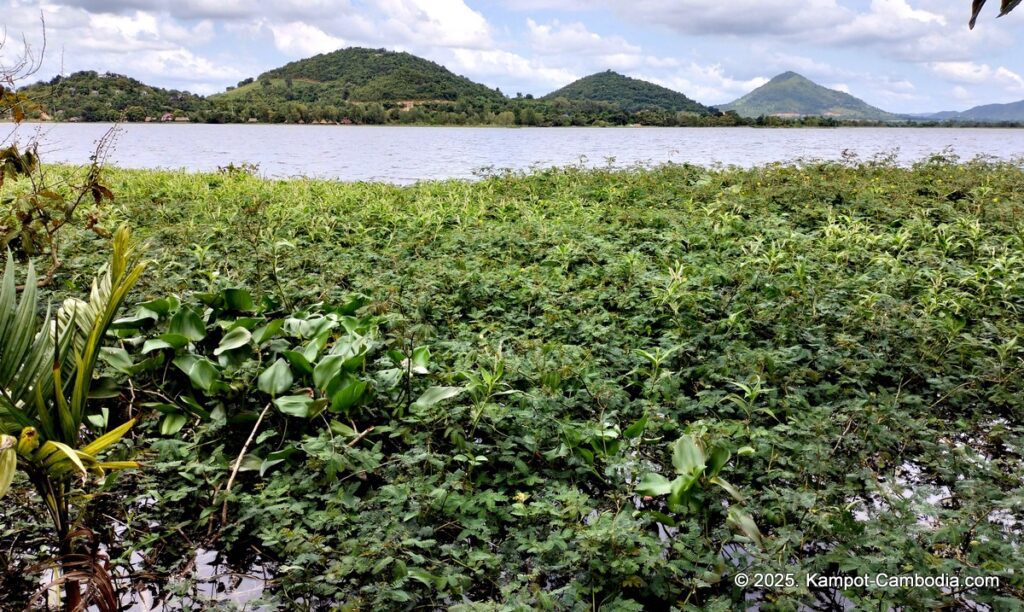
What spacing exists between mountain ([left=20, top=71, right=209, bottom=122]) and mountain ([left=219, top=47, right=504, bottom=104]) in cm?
3195

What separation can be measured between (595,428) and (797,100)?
120 m

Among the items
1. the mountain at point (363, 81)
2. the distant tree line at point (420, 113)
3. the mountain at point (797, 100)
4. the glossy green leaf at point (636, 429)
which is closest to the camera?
the glossy green leaf at point (636, 429)

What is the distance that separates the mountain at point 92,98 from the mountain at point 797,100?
89.7m

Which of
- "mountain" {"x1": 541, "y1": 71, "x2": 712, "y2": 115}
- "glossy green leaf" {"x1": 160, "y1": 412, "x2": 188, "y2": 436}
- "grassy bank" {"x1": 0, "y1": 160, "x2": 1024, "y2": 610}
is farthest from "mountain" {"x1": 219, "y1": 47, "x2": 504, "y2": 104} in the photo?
"glossy green leaf" {"x1": 160, "y1": 412, "x2": 188, "y2": 436}

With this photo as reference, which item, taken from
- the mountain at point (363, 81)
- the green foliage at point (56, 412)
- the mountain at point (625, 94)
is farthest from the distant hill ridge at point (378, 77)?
the green foliage at point (56, 412)

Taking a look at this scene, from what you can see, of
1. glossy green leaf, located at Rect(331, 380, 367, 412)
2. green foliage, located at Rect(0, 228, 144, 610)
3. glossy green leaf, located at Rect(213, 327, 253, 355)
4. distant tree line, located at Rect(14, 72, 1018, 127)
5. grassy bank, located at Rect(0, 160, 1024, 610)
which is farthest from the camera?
distant tree line, located at Rect(14, 72, 1018, 127)

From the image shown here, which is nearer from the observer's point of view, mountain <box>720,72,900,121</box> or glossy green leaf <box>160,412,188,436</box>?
glossy green leaf <box>160,412,188,436</box>

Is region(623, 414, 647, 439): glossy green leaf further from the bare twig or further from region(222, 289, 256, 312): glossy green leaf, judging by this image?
region(222, 289, 256, 312): glossy green leaf

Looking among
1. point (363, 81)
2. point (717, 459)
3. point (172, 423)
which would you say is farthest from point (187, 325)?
point (363, 81)

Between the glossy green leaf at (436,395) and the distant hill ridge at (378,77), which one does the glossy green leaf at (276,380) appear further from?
the distant hill ridge at (378,77)

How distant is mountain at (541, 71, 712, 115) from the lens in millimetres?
61534

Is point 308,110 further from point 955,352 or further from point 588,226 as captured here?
point 955,352

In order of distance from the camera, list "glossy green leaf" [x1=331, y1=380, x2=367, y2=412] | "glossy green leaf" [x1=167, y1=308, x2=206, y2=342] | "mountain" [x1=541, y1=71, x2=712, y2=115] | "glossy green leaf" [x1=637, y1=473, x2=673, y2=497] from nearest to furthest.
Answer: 1. "glossy green leaf" [x1=637, y1=473, x2=673, y2=497]
2. "glossy green leaf" [x1=331, y1=380, x2=367, y2=412]
3. "glossy green leaf" [x1=167, y1=308, x2=206, y2=342]
4. "mountain" [x1=541, y1=71, x2=712, y2=115]

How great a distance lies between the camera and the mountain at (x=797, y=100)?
95.8m
